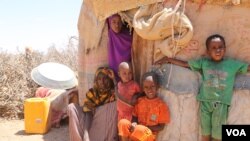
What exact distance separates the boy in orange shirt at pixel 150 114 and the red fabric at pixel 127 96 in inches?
5.5

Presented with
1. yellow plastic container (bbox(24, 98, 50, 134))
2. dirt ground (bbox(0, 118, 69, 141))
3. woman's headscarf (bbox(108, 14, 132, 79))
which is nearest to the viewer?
woman's headscarf (bbox(108, 14, 132, 79))

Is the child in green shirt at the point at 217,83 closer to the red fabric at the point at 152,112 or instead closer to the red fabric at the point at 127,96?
the red fabric at the point at 152,112

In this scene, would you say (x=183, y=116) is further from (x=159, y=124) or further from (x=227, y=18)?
(x=227, y=18)

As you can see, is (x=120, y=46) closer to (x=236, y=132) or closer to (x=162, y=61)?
(x=162, y=61)

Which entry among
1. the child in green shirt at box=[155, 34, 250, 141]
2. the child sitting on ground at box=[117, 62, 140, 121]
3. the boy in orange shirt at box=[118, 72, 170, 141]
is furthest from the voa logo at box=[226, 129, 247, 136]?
the child sitting on ground at box=[117, 62, 140, 121]

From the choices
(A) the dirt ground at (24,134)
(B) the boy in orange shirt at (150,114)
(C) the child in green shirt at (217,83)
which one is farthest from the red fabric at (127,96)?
(A) the dirt ground at (24,134)

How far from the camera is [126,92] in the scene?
13.5 ft

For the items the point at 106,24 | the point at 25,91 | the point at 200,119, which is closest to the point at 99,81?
the point at 106,24

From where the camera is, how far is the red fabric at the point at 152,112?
3.89 metres

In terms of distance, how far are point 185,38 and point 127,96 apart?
2.91 ft

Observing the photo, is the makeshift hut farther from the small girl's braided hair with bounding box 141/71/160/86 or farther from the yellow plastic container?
the yellow plastic container

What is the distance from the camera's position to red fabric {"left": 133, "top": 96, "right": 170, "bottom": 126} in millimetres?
3891

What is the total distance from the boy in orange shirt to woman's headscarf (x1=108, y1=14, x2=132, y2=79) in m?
0.56

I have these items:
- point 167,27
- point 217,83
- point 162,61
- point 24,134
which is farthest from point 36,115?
point 217,83
